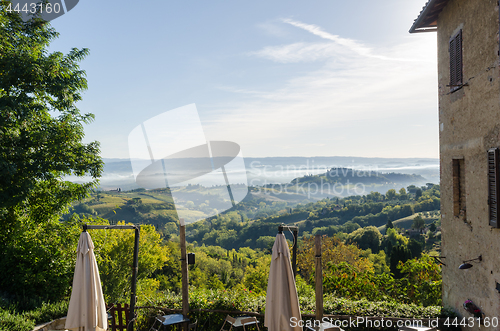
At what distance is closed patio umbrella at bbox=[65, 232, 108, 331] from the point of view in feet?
16.5

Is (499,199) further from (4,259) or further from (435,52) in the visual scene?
(4,259)

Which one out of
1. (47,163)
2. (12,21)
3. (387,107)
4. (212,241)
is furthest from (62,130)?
(212,241)

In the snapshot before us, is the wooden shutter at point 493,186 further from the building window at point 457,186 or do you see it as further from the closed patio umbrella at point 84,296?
the closed patio umbrella at point 84,296

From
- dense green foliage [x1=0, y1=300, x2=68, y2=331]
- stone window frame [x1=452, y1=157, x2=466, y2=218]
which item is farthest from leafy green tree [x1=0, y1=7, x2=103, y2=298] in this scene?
stone window frame [x1=452, y1=157, x2=466, y2=218]

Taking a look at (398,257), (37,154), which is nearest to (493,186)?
(37,154)

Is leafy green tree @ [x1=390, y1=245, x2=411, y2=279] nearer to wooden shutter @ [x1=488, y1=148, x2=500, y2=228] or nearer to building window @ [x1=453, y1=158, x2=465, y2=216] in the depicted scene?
building window @ [x1=453, y1=158, x2=465, y2=216]

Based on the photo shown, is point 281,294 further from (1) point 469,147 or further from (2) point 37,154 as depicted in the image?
(2) point 37,154

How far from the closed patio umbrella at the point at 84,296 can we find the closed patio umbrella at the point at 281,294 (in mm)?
3163

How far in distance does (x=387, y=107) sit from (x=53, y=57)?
28.0 meters

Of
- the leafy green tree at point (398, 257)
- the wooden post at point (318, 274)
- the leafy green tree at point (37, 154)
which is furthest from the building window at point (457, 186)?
the leafy green tree at point (398, 257)

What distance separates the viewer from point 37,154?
28.7 ft

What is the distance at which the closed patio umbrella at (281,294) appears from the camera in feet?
15.2

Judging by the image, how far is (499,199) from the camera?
492 cm

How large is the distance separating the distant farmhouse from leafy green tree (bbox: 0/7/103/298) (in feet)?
33.6
